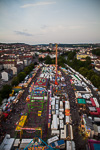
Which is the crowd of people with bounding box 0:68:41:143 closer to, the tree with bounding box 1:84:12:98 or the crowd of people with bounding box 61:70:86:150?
the tree with bounding box 1:84:12:98

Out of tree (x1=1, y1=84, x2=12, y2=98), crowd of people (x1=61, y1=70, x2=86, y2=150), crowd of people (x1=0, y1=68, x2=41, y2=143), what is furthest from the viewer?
tree (x1=1, y1=84, x2=12, y2=98)

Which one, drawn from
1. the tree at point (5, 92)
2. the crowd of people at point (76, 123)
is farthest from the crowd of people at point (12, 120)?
the crowd of people at point (76, 123)

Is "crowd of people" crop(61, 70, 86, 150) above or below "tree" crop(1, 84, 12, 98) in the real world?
below

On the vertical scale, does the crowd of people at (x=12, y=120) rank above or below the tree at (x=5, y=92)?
below

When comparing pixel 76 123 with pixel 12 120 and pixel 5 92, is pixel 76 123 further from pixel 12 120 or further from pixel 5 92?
pixel 5 92

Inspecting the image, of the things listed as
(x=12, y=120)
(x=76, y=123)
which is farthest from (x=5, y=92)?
(x=76, y=123)

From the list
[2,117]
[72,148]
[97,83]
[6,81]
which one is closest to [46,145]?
[72,148]

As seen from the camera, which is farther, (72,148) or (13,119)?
(13,119)

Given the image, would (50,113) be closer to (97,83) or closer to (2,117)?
(2,117)

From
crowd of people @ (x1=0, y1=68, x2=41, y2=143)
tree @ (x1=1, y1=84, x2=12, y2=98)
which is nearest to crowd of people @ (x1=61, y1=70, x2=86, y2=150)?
crowd of people @ (x1=0, y1=68, x2=41, y2=143)

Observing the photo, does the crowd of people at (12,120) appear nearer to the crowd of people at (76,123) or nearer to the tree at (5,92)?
the tree at (5,92)

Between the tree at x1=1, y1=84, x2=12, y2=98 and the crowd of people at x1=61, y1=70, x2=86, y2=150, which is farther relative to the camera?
the tree at x1=1, y1=84, x2=12, y2=98
